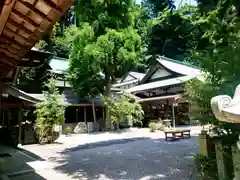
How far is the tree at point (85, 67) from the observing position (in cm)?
1753

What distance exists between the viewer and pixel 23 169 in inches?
266

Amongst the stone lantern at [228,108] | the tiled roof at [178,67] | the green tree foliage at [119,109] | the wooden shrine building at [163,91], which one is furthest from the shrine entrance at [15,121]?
the tiled roof at [178,67]

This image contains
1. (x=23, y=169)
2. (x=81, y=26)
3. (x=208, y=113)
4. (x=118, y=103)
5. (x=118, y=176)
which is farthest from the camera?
(x=81, y=26)

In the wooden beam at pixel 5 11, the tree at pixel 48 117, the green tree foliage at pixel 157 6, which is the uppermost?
the green tree foliage at pixel 157 6

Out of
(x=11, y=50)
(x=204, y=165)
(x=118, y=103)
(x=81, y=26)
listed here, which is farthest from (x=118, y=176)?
(x=81, y=26)

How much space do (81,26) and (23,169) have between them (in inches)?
545

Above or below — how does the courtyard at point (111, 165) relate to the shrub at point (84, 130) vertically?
below

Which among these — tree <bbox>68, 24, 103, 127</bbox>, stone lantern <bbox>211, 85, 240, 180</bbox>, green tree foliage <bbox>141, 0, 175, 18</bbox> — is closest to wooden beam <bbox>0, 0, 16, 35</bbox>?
stone lantern <bbox>211, 85, 240, 180</bbox>

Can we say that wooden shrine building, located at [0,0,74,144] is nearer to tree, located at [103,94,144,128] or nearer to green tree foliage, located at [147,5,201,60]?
tree, located at [103,94,144,128]

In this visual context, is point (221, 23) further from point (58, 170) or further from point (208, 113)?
point (58, 170)

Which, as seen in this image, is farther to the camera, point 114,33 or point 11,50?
point 114,33

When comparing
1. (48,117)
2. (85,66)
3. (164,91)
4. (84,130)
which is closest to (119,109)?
(84,130)

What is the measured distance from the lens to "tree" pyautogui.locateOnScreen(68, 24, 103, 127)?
17531 mm

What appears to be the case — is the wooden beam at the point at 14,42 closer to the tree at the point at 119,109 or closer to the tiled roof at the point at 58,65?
the tree at the point at 119,109
